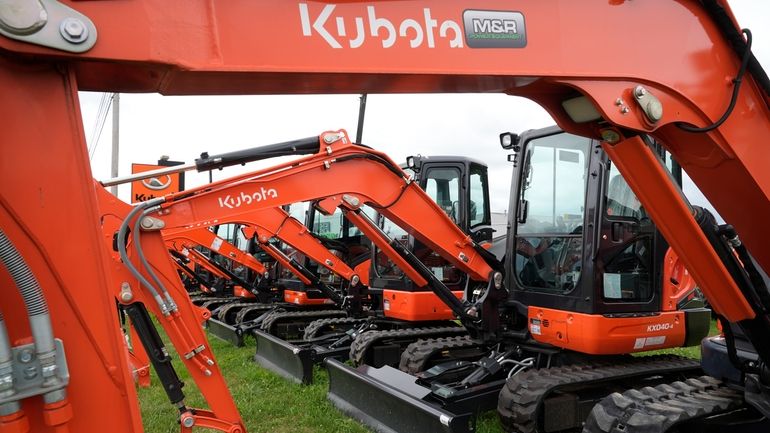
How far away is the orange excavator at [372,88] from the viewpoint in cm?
160

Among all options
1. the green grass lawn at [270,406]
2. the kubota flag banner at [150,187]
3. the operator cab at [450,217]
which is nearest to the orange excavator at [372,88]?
the green grass lawn at [270,406]

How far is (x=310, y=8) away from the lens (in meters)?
1.87

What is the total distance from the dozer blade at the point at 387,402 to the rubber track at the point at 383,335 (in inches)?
45.1

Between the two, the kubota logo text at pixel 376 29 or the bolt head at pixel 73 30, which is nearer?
the bolt head at pixel 73 30

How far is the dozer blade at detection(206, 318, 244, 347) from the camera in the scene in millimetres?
10223

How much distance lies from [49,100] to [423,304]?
643 cm

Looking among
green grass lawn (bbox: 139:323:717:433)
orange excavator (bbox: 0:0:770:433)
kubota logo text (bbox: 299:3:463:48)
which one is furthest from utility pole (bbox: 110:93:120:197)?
kubota logo text (bbox: 299:3:463:48)

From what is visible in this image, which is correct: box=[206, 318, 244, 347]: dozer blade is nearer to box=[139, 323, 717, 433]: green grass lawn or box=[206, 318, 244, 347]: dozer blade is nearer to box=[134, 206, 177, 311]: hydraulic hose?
box=[139, 323, 717, 433]: green grass lawn

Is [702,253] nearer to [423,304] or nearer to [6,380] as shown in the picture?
[6,380]

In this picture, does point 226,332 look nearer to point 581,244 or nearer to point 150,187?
point 150,187

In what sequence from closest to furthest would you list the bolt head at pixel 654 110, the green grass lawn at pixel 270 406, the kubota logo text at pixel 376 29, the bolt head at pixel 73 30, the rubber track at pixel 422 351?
the bolt head at pixel 73 30 → the kubota logo text at pixel 376 29 → the bolt head at pixel 654 110 → the green grass lawn at pixel 270 406 → the rubber track at pixel 422 351

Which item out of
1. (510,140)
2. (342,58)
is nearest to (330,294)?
(510,140)

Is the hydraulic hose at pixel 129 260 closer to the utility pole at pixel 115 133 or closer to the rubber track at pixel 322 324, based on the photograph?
the rubber track at pixel 322 324

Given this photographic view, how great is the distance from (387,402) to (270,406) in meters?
1.83
